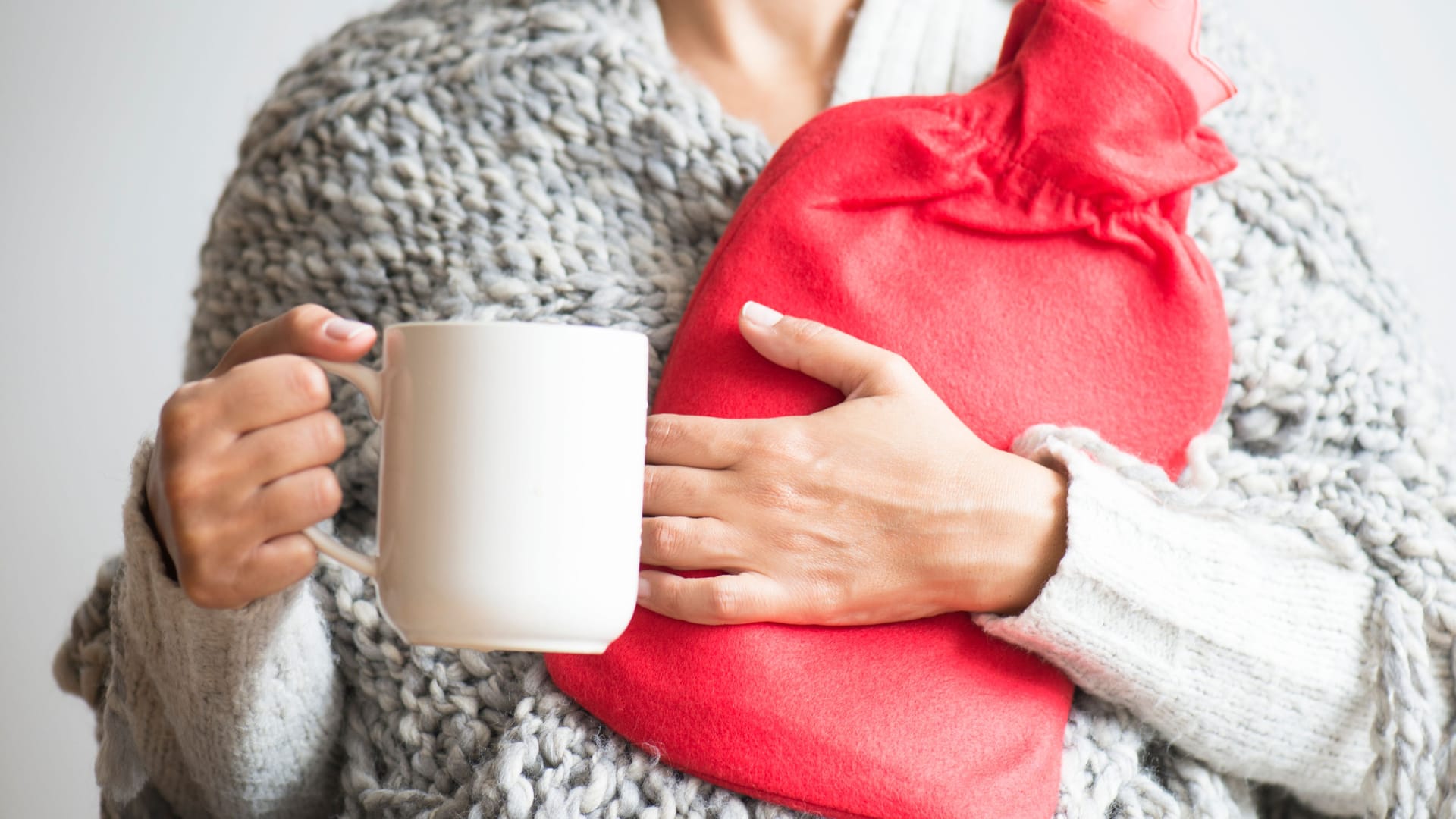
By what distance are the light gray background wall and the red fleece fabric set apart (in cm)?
59

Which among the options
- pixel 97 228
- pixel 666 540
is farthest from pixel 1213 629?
pixel 97 228

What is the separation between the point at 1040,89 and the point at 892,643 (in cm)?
36

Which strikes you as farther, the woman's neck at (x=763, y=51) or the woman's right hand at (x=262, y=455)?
the woman's neck at (x=763, y=51)

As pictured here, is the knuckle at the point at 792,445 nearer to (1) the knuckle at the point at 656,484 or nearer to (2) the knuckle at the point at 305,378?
(1) the knuckle at the point at 656,484

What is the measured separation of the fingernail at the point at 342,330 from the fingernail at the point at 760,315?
0.23m

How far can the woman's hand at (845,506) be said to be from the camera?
1.98 feet

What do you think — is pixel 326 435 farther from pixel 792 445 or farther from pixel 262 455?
pixel 792 445

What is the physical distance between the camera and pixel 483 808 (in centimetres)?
62

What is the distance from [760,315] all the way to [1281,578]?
15.2 inches

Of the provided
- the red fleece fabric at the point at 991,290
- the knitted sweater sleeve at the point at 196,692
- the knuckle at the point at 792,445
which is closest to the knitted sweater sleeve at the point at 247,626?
the knitted sweater sleeve at the point at 196,692

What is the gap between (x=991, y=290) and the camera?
67 cm

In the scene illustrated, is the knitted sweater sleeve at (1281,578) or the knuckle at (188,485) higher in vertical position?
the knuckle at (188,485)

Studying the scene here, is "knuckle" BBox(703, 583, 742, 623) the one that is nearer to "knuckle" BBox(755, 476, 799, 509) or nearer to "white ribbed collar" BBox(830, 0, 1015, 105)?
"knuckle" BBox(755, 476, 799, 509)

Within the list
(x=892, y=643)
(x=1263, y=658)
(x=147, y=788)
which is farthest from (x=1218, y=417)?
(x=147, y=788)
